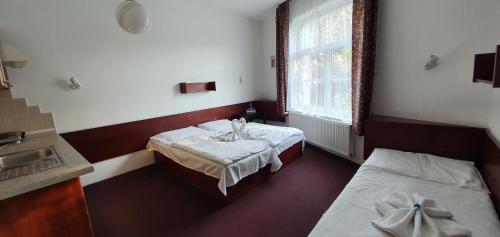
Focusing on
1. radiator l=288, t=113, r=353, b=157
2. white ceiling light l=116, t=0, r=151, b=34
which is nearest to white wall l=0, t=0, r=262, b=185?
white ceiling light l=116, t=0, r=151, b=34

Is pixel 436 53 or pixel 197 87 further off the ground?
pixel 436 53

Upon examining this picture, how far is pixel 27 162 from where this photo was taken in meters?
1.45

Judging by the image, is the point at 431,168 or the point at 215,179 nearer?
the point at 431,168

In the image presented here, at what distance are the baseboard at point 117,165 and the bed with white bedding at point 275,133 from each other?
936mm

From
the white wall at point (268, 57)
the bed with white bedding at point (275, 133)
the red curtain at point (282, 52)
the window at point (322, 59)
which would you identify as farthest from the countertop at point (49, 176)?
the white wall at point (268, 57)

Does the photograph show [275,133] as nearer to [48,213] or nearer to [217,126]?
[217,126]

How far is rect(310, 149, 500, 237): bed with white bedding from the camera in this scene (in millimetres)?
1117

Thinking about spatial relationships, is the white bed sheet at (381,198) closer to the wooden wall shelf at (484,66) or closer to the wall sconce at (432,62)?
the wooden wall shelf at (484,66)

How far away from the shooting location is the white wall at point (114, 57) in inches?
86.7

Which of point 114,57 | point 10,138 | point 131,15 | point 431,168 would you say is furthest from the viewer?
point 114,57

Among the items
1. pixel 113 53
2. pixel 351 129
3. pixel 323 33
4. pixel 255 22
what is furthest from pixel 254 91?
pixel 113 53

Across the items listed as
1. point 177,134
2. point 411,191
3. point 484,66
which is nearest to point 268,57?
point 177,134

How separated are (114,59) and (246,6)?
86.5 inches

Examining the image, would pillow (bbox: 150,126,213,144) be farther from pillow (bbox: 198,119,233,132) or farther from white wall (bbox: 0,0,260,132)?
white wall (bbox: 0,0,260,132)
